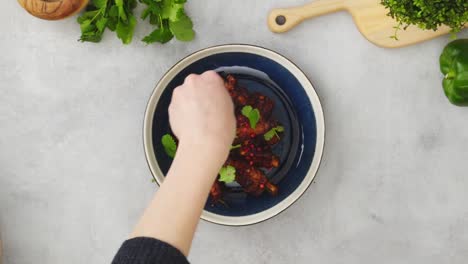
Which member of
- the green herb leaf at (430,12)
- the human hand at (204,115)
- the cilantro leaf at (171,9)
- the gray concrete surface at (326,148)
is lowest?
the gray concrete surface at (326,148)

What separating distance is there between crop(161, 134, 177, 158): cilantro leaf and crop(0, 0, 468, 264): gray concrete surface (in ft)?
0.43

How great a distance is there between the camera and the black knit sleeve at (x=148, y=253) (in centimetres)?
82

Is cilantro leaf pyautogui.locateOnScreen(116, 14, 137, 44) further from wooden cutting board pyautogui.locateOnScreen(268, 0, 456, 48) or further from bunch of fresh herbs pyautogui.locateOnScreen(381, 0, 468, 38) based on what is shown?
bunch of fresh herbs pyautogui.locateOnScreen(381, 0, 468, 38)

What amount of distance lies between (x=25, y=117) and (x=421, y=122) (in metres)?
0.87

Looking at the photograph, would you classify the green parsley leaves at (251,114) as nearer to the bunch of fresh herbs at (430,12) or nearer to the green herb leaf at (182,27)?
the green herb leaf at (182,27)

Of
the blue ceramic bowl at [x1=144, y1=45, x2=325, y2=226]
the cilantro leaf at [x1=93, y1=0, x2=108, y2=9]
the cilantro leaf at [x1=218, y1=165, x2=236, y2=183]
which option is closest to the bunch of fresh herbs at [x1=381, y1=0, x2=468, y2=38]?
the blue ceramic bowl at [x1=144, y1=45, x2=325, y2=226]

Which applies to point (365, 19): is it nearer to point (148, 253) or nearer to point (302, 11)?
point (302, 11)

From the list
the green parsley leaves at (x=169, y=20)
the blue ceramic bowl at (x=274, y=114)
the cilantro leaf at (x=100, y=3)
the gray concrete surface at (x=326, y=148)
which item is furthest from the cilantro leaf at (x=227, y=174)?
the cilantro leaf at (x=100, y=3)

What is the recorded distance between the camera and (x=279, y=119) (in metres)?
1.23

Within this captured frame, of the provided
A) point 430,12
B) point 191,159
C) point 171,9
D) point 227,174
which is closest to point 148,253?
point 191,159

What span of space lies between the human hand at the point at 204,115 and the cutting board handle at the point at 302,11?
0.29 meters

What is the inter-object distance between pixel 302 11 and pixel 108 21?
40cm

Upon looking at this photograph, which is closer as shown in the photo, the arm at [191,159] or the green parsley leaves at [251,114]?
the arm at [191,159]

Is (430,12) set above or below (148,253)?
above
